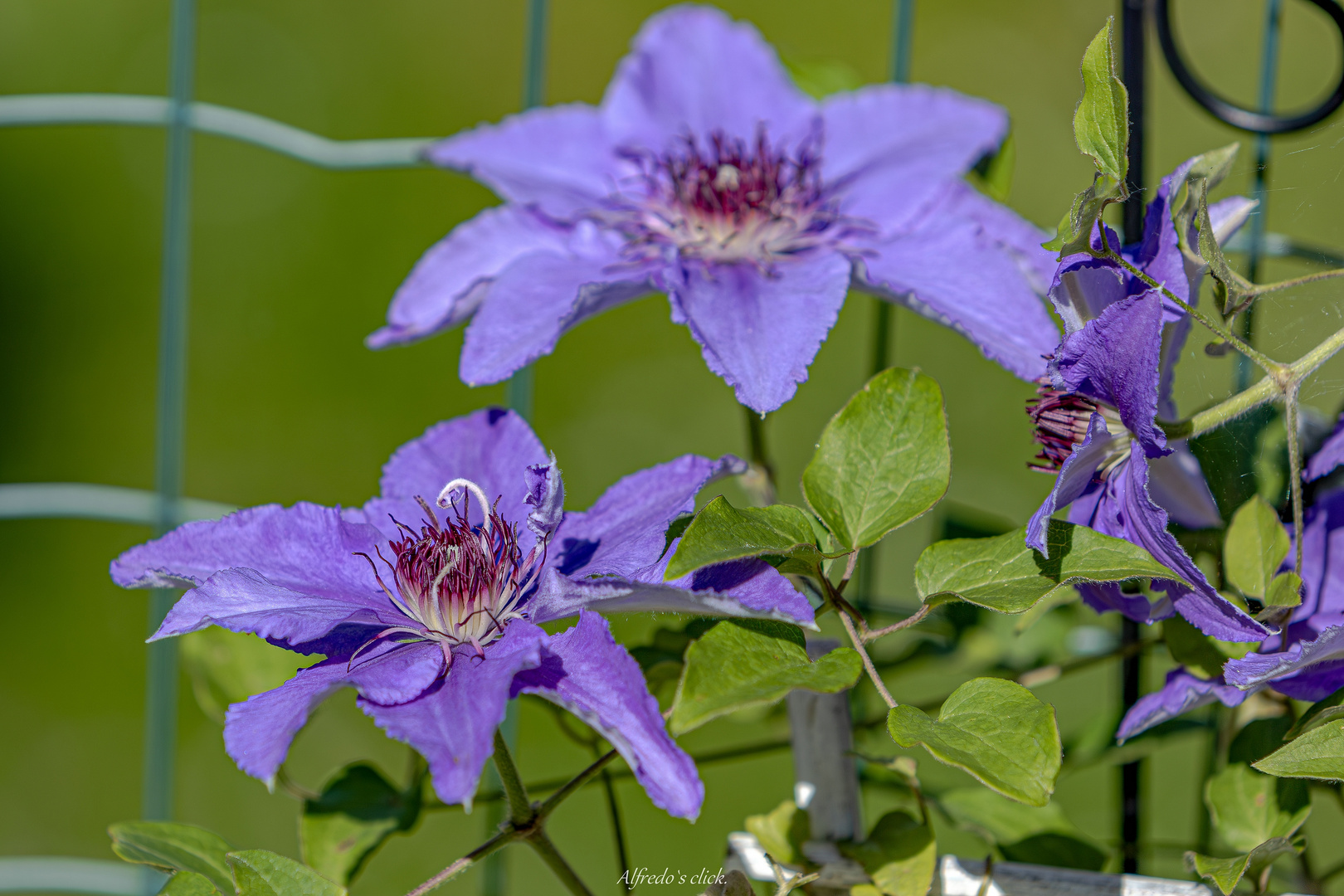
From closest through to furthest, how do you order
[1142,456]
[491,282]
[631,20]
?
[1142,456] → [491,282] → [631,20]

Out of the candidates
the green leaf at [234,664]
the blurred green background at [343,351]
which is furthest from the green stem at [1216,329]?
the blurred green background at [343,351]

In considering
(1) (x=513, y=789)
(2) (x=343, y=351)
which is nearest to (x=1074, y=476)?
(1) (x=513, y=789)

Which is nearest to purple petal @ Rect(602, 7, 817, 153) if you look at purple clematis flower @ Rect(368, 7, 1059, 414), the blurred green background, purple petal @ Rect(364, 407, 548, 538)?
purple clematis flower @ Rect(368, 7, 1059, 414)

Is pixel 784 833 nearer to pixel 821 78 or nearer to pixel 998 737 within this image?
pixel 998 737

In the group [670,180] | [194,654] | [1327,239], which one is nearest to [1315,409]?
[1327,239]

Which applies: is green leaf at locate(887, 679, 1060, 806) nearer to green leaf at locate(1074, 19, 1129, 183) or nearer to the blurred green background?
green leaf at locate(1074, 19, 1129, 183)

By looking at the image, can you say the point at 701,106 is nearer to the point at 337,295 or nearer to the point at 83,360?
the point at 337,295
